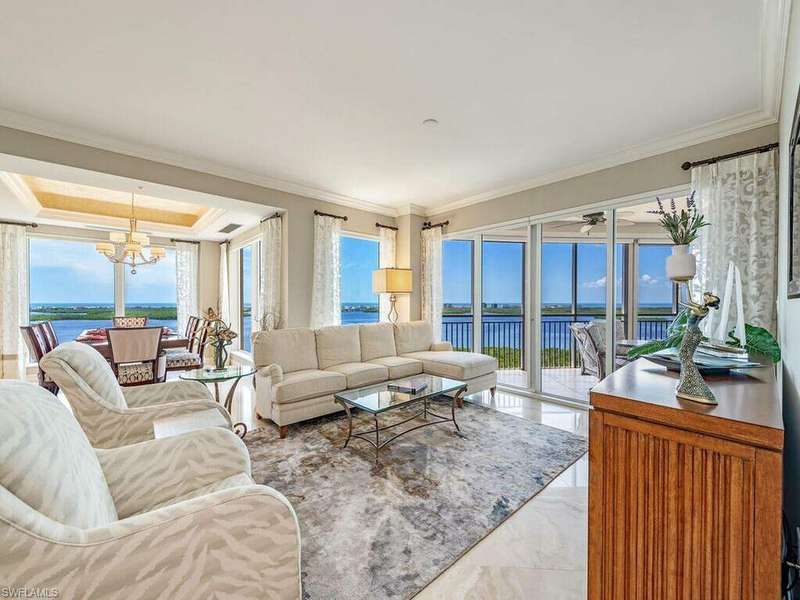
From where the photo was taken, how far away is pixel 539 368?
167 inches

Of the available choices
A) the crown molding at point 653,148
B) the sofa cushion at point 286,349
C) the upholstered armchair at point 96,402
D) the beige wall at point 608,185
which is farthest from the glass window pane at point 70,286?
the crown molding at point 653,148

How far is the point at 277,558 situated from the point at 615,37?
2.89 m

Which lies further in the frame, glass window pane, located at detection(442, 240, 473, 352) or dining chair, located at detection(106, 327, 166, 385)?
glass window pane, located at detection(442, 240, 473, 352)

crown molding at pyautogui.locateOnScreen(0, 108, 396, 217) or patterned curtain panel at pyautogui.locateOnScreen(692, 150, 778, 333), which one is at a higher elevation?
crown molding at pyautogui.locateOnScreen(0, 108, 396, 217)

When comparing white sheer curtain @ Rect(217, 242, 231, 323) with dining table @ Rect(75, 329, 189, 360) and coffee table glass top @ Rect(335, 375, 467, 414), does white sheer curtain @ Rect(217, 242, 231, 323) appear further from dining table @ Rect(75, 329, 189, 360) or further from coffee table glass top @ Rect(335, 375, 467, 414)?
coffee table glass top @ Rect(335, 375, 467, 414)

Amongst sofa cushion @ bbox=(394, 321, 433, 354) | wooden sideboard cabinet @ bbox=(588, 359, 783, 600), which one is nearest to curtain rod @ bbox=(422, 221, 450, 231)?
sofa cushion @ bbox=(394, 321, 433, 354)

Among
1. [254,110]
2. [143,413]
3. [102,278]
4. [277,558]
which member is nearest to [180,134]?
[254,110]

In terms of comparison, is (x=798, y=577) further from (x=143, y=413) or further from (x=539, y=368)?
(x=539, y=368)

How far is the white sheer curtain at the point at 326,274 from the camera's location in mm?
4598

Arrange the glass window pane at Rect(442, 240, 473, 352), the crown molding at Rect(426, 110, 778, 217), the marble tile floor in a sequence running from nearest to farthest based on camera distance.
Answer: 1. the marble tile floor
2. the crown molding at Rect(426, 110, 778, 217)
3. the glass window pane at Rect(442, 240, 473, 352)

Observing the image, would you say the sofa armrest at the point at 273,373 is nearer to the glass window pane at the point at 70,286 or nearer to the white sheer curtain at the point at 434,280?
the white sheer curtain at the point at 434,280

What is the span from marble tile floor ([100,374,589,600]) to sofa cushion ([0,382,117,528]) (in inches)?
50.6

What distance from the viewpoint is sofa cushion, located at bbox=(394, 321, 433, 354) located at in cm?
470

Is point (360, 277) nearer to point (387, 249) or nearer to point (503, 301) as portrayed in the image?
point (387, 249)
